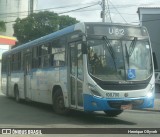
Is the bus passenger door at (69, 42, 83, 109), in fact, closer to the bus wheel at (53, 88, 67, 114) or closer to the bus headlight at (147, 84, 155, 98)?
the bus wheel at (53, 88, 67, 114)

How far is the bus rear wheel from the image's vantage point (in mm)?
16781

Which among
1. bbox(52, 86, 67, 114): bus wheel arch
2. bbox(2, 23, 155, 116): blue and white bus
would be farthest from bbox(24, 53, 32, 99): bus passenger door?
bbox(2, 23, 155, 116): blue and white bus

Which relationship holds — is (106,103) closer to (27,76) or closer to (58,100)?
(58,100)

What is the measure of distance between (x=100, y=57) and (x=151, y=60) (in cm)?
183

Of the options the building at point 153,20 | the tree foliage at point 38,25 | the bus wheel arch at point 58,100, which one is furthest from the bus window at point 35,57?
the tree foliage at point 38,25

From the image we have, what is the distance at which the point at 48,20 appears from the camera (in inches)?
→ 3068

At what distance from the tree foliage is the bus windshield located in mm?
62400

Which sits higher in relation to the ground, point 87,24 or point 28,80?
point 87,24

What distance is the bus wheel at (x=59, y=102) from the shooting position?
16781 millimetres

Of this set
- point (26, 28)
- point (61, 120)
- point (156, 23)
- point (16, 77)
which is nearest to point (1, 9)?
point (26, 28)

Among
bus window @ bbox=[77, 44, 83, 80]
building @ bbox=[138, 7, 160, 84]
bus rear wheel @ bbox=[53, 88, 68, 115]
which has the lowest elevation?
bus rear wheel @ bbox=[53, 88, 68, 115]

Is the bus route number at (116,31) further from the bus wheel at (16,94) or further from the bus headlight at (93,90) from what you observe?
the bus wheel at (16,94)

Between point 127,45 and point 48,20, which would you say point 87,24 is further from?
point 48,20

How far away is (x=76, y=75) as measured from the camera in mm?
15273
